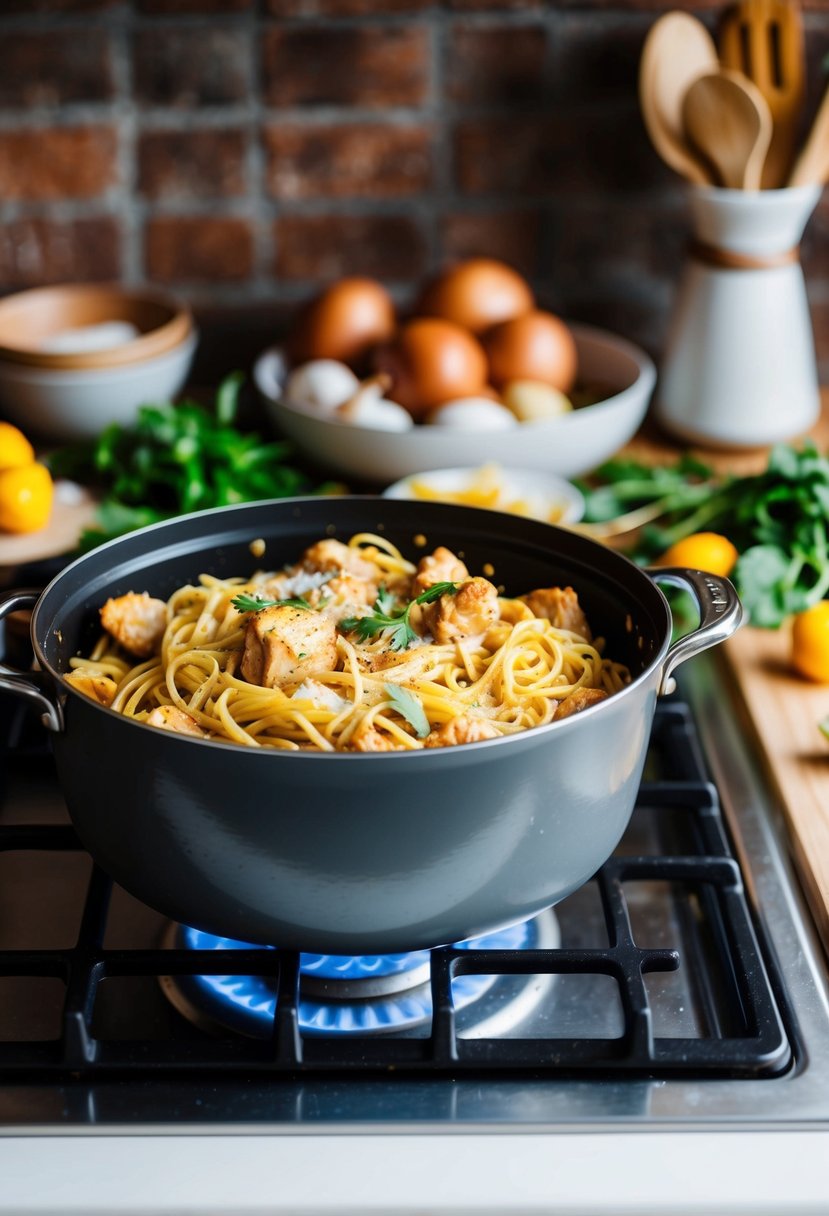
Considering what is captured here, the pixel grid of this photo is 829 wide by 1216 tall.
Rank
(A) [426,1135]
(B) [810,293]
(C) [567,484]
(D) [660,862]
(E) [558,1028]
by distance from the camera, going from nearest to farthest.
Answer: (A) [426,1135], (E) [558,1028], (D) [660,862], (C) [567,484], (B) [810,293]

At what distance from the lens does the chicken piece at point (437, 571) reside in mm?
1156

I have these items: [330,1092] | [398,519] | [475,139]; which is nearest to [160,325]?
[475,139]

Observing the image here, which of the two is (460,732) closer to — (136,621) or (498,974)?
(498,974)

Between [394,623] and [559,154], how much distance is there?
1.06m

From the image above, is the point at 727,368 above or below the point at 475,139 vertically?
below

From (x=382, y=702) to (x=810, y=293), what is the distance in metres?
1.28

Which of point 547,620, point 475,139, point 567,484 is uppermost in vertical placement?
point 475,139

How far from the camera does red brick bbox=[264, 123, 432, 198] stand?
187cm

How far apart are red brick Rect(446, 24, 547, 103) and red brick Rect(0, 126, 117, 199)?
51 centimetres

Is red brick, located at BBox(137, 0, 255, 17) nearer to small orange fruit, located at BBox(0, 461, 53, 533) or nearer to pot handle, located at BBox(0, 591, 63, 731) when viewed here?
small orange fruit, located at BBox(0, 461, 53, 533)

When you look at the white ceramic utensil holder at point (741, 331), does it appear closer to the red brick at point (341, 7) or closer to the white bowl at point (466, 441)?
the white bowl at point (466, 441)

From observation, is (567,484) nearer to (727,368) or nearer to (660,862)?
(727,368)

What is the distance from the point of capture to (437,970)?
96 cm

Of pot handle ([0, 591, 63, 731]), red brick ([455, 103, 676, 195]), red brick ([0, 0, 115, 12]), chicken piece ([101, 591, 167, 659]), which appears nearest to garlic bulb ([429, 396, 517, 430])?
red brick ([455, 103, 676, 195])
